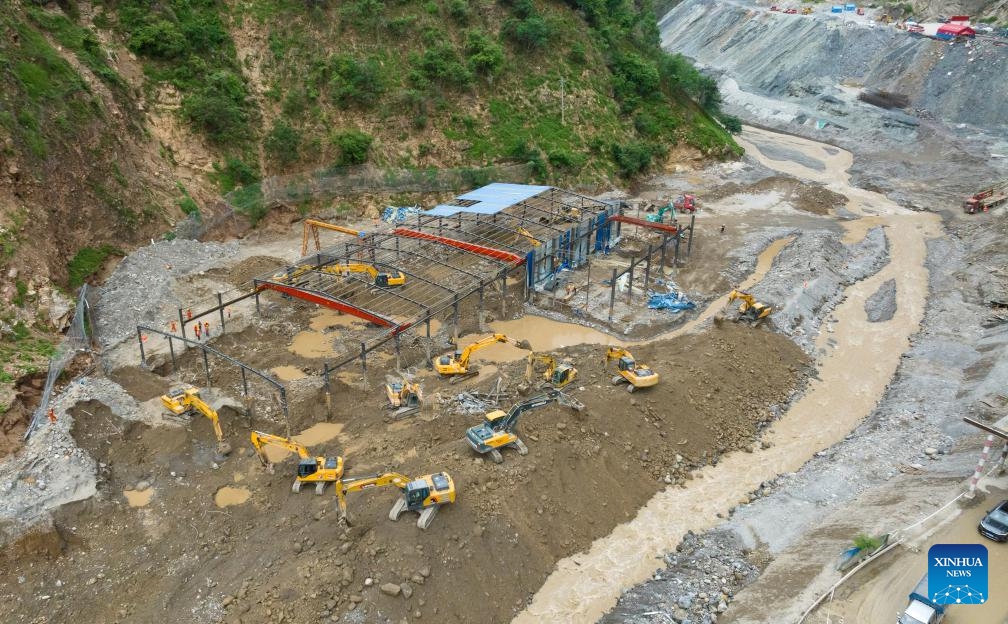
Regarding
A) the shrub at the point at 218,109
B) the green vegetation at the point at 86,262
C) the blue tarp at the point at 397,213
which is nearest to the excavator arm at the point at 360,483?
the green vegetation at the point at 86,262

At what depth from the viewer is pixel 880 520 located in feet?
57.0

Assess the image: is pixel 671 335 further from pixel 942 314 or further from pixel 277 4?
pixel 277 4

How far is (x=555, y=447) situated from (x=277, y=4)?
4028 cm

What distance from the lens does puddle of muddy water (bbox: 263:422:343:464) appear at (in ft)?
67.4

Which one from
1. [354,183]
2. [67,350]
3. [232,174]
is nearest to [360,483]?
[67,350]

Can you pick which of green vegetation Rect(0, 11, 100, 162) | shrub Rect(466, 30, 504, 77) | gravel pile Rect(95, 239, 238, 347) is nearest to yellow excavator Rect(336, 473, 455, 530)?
gravel pile Rect(95, 239, 238, 347)

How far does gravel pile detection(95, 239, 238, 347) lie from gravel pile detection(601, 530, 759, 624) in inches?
887

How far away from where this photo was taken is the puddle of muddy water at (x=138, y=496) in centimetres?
1819

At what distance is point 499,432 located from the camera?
62.8 feet

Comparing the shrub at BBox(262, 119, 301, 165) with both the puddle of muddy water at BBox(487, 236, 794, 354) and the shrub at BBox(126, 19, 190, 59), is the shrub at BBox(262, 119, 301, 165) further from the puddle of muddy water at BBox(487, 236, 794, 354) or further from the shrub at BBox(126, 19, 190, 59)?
the puddle of muddy water at BBox(487, 236, 794, 354)

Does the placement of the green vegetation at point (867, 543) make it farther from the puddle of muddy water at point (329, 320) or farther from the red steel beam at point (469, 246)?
the puddle of muddy water at point (329, 320)

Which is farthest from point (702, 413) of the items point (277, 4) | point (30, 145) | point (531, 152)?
point (277, 4)

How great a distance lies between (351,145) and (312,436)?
2411cm

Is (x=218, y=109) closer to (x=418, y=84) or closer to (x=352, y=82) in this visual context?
(x=352, y=82)
